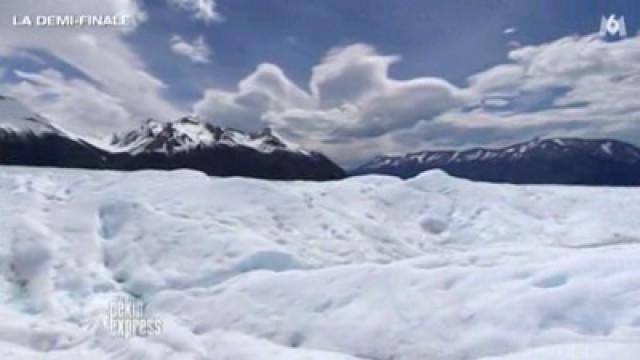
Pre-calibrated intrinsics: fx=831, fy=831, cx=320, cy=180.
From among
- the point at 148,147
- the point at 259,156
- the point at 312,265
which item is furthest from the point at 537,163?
the point at 148,147

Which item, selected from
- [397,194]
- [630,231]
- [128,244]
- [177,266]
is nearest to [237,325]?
[177,266]

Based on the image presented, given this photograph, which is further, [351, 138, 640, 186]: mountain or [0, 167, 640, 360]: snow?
[351, 138, 640, 186]: mountain

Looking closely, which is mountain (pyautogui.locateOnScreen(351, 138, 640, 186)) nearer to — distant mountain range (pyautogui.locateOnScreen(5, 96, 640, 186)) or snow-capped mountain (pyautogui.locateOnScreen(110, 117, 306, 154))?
distant mountain range (pyautogui.locateOnScreen(5, 96, 640, 186))

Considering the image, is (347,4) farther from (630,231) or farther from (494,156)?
(630,231)


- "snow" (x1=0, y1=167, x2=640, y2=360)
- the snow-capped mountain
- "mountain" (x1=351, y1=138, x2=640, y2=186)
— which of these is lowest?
"snow" (x1=0, y1=167, x2=640, y2=360)

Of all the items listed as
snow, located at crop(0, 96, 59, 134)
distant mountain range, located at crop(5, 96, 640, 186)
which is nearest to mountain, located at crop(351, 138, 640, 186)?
distant mountain range, located at crop(5, 96, 640, 186)

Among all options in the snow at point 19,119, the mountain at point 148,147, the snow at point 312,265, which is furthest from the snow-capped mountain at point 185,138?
the snow at point 19,119

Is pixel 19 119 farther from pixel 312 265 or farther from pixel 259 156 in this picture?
pixel 312 265

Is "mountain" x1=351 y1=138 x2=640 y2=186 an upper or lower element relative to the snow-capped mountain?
lower
